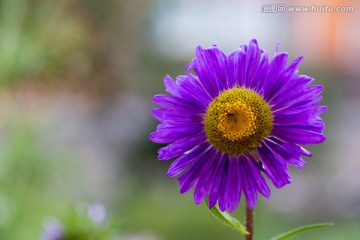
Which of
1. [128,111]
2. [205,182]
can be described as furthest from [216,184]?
[128,111]

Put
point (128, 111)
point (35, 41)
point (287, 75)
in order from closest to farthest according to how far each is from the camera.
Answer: point (287, 75), point (35, 41), point (128, 111)

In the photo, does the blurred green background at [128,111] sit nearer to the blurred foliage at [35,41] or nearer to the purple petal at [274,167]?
the blurred foliage at [35,41]

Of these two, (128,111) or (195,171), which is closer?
(195,171)

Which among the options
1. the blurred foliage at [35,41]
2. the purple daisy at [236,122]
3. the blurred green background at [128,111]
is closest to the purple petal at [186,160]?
the purple daisy at [236,122]

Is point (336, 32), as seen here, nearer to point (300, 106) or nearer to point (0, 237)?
point (0, 237)

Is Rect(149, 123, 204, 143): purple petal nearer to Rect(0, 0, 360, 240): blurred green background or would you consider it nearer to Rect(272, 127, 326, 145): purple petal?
Rect(272, 127, 326, 145): purple petal

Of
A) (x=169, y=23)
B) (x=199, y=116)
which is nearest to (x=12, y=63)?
(x=199, y=116)

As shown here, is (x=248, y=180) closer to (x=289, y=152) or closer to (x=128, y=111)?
(x=289, y=152)

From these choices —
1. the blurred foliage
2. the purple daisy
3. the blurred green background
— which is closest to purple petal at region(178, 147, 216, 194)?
the purple daisy
